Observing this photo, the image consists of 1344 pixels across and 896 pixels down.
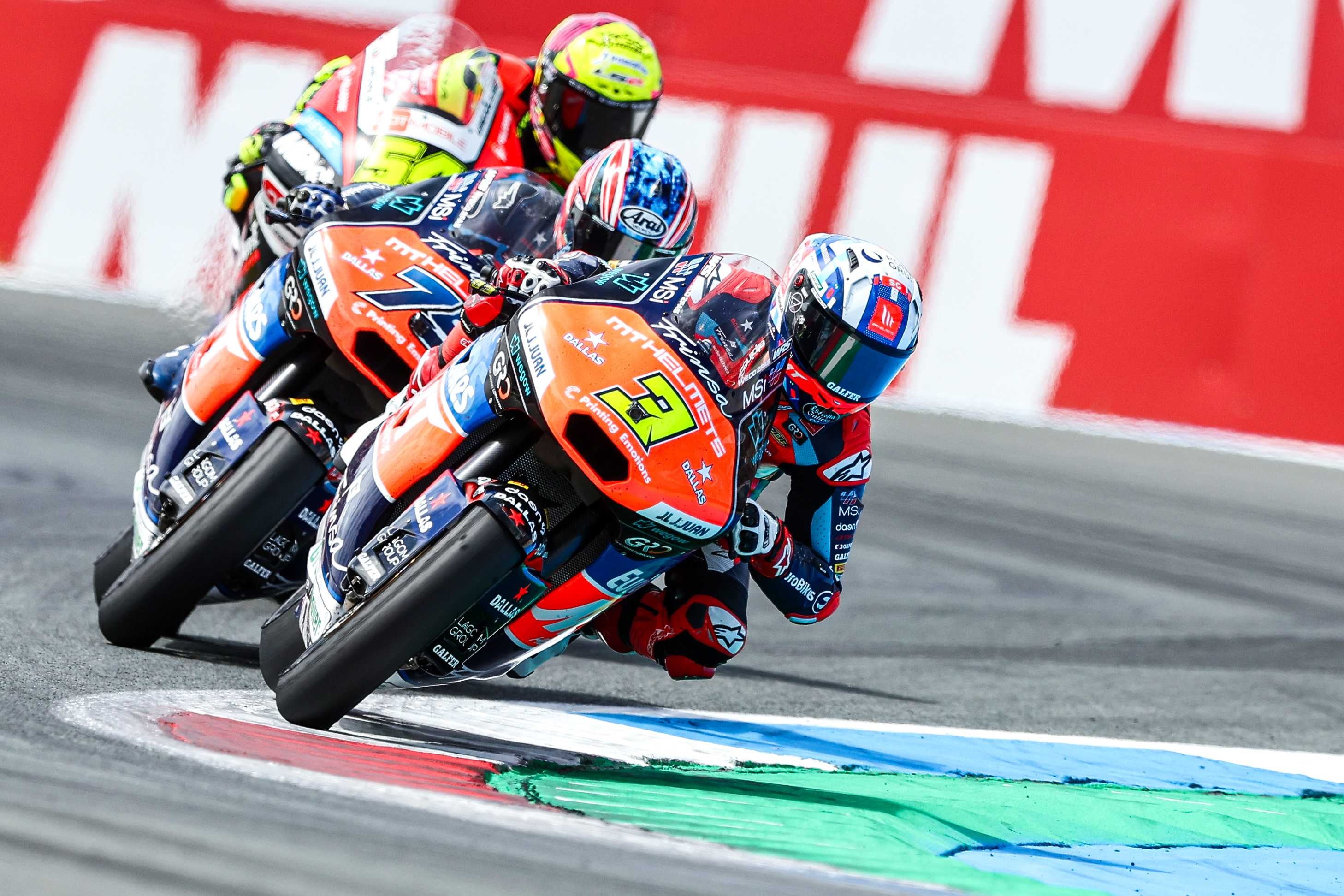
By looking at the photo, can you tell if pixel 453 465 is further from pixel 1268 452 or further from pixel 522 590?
pixel 1268 452

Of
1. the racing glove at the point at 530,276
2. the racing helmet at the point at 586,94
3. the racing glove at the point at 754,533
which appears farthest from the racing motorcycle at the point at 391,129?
the racing glove at the point at 754,533

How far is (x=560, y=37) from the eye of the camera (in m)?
7.06

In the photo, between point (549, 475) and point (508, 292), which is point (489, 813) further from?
point (508, 292)

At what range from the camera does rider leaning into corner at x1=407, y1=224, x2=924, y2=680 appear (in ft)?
15.5

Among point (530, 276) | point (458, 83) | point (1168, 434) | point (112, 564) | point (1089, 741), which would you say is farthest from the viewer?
point (1168, 434)

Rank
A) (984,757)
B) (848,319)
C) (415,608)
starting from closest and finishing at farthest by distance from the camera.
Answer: (415,608) → (848,319) → (984,757)

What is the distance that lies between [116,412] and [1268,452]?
7.65 meters

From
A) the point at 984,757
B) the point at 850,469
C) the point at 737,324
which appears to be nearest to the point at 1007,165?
the point at 984,757

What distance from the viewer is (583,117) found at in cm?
693

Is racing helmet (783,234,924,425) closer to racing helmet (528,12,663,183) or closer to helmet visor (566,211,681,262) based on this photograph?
helmet visor (566,211,681,262)

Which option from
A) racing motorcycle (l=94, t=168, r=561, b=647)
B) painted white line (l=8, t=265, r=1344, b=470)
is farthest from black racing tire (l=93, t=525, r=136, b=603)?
painted white line (l=8, t=265, r=1344, b=470)

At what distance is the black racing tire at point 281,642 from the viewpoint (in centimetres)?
474

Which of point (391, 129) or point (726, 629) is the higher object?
point (391, 129)

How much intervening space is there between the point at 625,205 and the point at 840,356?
2.56ft
